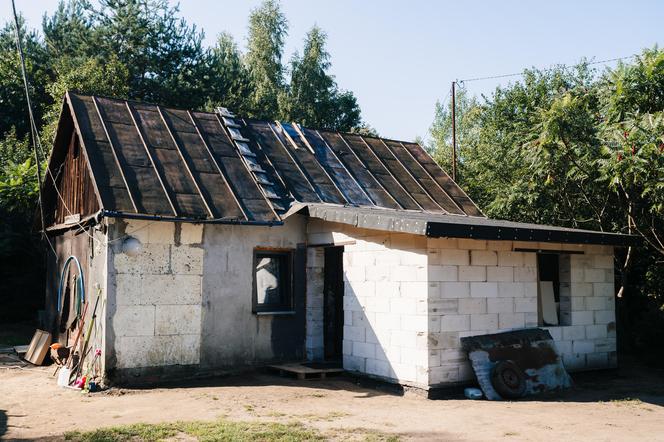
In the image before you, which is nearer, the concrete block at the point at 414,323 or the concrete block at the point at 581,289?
the concrete block at the point at 414,323

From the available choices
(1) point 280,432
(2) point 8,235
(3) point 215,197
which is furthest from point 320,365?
(2) point 8,235

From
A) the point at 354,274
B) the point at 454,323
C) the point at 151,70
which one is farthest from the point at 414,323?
the point at 151,70

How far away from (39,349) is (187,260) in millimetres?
4109

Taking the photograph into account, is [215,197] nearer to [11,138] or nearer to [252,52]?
[11,138]

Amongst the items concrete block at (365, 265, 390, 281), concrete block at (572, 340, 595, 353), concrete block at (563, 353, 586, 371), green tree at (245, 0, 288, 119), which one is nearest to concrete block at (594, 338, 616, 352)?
concrete block at (572, 340, 595, 353)

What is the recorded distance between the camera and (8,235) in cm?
1702

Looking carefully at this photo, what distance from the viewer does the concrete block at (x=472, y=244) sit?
381 inches

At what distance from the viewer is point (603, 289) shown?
1177 cm

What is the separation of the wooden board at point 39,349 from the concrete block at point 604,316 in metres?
10.5

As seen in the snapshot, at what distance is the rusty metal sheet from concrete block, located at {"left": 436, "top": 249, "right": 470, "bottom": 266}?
3.83 ft

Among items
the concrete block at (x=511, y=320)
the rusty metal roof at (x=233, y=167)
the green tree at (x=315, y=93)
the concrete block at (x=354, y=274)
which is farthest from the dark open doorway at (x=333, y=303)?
the green tree at (x=315, y=93)

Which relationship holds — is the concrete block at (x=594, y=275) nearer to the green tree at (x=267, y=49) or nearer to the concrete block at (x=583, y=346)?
the concrete block at (x=583, y=346)

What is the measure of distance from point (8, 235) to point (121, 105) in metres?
6.99

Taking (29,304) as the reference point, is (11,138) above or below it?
above
